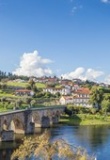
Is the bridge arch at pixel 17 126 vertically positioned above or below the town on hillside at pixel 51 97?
below

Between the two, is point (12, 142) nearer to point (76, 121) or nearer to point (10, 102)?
point (76, 121)

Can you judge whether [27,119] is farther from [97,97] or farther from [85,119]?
[97,97]

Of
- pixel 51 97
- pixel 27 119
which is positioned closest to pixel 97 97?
pixel 51 97

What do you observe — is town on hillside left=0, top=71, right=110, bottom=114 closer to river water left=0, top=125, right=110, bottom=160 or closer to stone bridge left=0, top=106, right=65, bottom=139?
stone bridge left=0, top=106, right=65, bottom=139

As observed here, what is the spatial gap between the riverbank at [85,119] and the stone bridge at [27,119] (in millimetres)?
2434

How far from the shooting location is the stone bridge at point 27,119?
237 ft

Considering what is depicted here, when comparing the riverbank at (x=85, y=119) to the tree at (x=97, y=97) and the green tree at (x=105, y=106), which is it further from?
the tree at (x=97, y=97)

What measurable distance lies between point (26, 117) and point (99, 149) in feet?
95.3

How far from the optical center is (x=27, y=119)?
85562 millimetres

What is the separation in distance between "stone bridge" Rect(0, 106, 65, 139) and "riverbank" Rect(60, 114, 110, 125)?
2.43 m

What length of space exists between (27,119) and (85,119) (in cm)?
2918

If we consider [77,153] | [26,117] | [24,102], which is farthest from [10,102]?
[77,153]

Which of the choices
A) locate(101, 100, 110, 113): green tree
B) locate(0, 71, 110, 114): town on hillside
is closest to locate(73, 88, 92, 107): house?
locate(0, 71, 110, 114): town on hillside

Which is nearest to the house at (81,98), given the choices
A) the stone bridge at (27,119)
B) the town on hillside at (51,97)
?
the town on hillside at (51,97)
